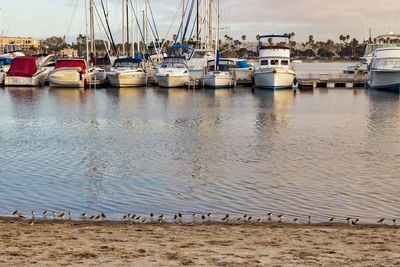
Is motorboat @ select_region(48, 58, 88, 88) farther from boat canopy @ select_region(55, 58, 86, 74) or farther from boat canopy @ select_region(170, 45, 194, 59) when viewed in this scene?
boat canopy @ select_region(170, 45, 194, 59)

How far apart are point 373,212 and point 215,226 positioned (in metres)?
4.61

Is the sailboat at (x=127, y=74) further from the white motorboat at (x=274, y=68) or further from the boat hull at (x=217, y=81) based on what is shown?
the white motorboat at (x=274, y=68)

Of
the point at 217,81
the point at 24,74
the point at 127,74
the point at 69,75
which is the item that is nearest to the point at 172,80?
the point at 217,81

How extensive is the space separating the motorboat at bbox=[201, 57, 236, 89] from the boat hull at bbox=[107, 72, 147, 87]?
6.56m

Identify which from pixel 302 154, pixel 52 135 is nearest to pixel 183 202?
pixel 302 154

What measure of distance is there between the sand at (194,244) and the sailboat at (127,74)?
53.2 meters

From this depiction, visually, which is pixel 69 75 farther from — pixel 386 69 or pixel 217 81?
pixel 386 69

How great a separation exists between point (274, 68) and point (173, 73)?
34.2ft

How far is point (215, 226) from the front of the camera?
13.9 meters

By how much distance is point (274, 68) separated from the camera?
2479 inches

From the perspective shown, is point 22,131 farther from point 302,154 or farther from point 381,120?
point 381,120

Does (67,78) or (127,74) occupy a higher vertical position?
(127,74)

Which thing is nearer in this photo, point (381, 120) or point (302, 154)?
point (302, 154)

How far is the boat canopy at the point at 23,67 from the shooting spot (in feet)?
230
